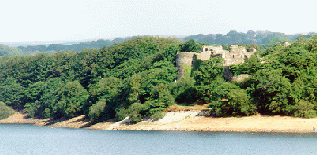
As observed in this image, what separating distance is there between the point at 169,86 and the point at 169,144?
23.3 meters

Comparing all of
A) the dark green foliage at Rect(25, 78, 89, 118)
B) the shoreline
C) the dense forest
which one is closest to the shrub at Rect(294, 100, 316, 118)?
the dense forest

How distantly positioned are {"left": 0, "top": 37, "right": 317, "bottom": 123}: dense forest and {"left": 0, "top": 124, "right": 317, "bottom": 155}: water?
712cm

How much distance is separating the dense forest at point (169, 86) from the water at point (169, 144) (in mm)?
7118

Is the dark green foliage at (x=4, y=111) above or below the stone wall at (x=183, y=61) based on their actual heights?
below

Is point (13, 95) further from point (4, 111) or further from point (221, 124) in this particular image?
point (221, 124)

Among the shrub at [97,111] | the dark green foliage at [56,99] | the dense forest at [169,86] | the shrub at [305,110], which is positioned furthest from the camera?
the dark green foliage at [56,99]

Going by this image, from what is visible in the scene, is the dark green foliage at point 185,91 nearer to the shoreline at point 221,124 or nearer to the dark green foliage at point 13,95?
the shoreline at point 221,124

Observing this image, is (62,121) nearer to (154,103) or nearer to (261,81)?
(154,103)

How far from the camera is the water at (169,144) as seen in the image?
147 feet

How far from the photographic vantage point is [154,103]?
69062mm

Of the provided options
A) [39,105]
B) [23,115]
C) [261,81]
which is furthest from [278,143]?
[23,115]

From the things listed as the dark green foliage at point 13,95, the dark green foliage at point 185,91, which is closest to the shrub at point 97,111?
the dark green foliage at point 185,91

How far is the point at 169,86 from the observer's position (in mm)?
73062

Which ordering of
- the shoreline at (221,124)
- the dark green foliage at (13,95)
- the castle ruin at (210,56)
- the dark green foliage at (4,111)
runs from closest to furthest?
the shoreline at (221,124)
the castle ruin at (210,56)
the dark green foliage at (4,111)
the dark green foliage at (13,95)
